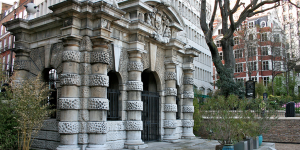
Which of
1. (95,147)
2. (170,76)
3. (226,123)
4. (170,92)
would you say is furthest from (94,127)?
(170,76)

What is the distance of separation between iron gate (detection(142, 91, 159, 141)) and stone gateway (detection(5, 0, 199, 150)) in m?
0.05

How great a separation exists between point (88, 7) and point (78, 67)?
2118mm

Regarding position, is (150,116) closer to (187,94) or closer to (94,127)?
(187,94)

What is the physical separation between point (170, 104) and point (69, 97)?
20.1ft

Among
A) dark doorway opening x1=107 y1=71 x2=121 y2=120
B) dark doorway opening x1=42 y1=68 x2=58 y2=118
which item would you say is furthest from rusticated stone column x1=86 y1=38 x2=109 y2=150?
dark doorway opening x1=42 y1=68 x2=58 y2=118

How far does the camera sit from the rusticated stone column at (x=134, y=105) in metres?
11.4

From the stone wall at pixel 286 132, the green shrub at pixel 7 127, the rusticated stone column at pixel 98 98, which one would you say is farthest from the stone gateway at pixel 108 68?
the stone wall at pixel 286 132

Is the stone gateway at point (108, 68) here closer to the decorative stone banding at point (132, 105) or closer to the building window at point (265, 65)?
the decorative stone banding at point (132, 105)

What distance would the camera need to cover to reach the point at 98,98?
9.75 m

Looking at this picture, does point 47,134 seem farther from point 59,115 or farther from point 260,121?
point 260,121

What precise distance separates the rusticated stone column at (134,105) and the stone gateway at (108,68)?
0.04 metres

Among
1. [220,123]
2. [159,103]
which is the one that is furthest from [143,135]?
[220,123]

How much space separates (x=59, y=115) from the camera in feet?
33.8

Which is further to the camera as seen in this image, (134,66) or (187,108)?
(187,108)
